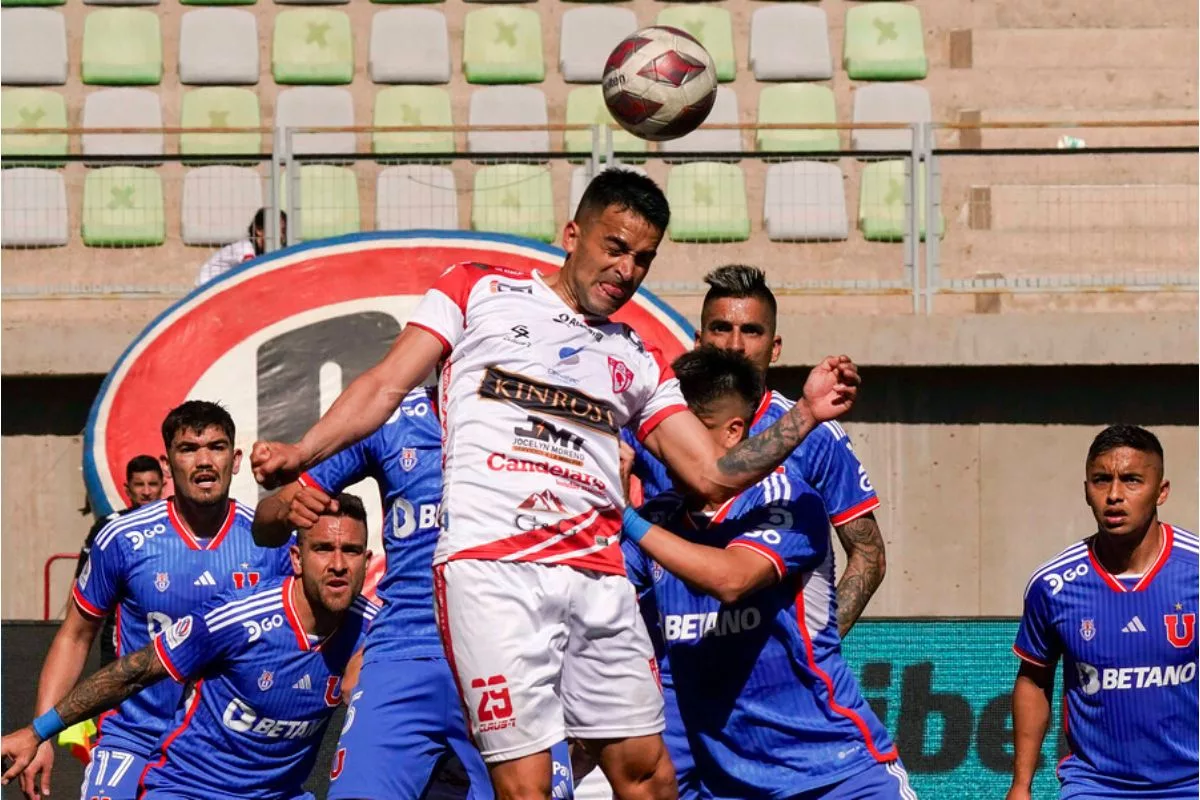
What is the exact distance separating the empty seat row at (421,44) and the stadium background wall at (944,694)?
7.24m

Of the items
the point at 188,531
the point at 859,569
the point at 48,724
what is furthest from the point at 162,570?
the point at 859,569

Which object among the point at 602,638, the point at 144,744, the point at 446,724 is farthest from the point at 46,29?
the point at 602,638

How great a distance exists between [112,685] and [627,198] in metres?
2.71

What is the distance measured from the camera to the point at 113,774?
708 centimetres

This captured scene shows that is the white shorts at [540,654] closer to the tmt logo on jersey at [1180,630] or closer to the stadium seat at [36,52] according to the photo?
the tmt logo on jersey at [1180,630]

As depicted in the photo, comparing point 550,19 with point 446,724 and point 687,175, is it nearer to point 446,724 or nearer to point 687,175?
point 687,175

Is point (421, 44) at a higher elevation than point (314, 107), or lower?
higher

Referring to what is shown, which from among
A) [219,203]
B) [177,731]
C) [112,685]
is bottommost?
[177,731]

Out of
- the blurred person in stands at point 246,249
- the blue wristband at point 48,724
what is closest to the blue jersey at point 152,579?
the blue wristband at point 48,724

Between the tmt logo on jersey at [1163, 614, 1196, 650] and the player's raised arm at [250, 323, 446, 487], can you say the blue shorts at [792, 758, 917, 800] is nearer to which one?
the tmt logo on jersey at [1163, 614, 1196, 650]

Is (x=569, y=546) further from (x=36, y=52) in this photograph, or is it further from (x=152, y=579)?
(x=36, y=52)

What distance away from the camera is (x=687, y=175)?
41.7ft

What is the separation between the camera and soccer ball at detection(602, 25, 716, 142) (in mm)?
7082

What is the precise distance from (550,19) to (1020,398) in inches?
196
